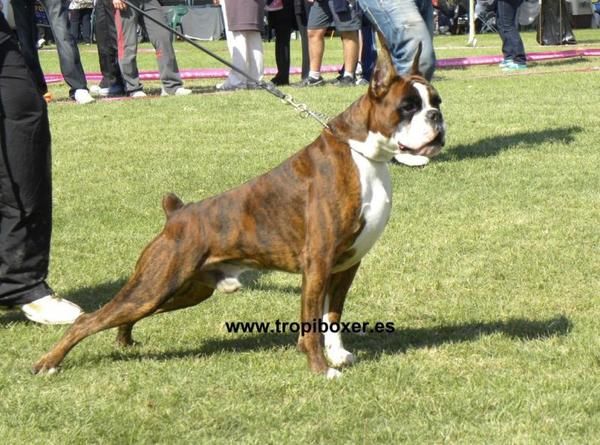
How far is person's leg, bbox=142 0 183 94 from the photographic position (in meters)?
13.7

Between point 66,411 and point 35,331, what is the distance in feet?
4.46

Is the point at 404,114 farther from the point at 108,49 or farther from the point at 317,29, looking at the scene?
the point at 317,29

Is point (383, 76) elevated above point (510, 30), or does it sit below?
above

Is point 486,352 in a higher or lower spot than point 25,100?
lower

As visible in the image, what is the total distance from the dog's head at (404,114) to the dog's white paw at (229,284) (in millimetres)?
885

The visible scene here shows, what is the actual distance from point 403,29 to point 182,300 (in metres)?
4.26

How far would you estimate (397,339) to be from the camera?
5039mm

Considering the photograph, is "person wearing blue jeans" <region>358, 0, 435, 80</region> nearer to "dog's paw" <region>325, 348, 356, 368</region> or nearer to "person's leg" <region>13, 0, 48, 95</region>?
"person's leg" <region>13, 0, 48, 95</region>

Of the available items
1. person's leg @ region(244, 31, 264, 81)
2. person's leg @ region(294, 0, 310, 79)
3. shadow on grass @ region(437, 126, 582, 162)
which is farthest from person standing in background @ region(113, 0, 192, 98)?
shadow on grass @ region(437, 126, 582, 162)

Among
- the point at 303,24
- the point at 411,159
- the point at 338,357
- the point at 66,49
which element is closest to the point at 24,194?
the point at 338,357

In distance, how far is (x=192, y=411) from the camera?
406 cm

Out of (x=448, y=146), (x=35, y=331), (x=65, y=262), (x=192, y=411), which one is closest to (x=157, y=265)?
(x=192, y=411)

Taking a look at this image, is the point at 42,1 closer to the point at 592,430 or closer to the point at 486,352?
the point at 486,352

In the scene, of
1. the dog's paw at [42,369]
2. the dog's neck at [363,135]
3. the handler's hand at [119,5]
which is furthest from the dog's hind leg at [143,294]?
the handler's hand at [119,5]
